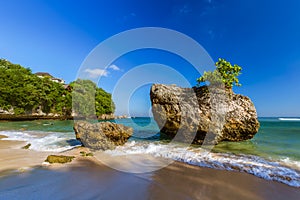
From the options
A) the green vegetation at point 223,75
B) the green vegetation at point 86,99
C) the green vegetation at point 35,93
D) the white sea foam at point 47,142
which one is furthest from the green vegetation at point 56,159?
the green vegetation at point 86,99

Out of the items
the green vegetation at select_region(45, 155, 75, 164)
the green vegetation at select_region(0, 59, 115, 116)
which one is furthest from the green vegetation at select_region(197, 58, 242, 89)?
the green vegetation at select_region(0, 59, 115, 116)

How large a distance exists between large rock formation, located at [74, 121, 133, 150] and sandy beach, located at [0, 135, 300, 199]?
2.76m

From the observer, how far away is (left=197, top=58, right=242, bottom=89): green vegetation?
10.1 meters

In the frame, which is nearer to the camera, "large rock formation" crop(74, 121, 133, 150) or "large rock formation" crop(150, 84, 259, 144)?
"large rock formation" crop(74, 121, 133, 150)

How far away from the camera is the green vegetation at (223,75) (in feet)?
33.2

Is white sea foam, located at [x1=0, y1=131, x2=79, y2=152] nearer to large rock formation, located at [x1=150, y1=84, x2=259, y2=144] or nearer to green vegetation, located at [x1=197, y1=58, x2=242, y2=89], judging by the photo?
large rock formation, located at [x1=150, y1=84, x2=259, y2=144]

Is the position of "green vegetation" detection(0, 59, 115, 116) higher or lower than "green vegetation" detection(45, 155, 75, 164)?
higher

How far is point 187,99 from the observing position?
10312 millimetres

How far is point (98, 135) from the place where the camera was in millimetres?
7949

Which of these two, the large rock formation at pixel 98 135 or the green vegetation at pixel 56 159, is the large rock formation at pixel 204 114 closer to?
the large rock formation at pixel 98 135

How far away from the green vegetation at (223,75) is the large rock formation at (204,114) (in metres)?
0.54

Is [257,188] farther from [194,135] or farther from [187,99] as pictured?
[187,99]

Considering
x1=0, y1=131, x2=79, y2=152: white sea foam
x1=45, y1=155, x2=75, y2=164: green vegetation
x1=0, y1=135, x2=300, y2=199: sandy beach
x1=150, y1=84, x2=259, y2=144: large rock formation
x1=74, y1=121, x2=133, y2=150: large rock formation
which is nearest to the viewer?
x1=0, y1=135, x2=300, y2=199: sandy beach

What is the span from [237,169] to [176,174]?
7.25 ft
